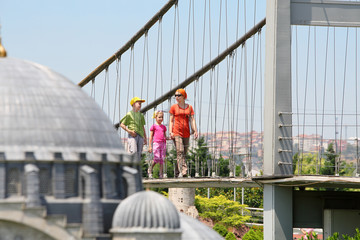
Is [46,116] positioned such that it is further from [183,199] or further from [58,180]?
[183,199]

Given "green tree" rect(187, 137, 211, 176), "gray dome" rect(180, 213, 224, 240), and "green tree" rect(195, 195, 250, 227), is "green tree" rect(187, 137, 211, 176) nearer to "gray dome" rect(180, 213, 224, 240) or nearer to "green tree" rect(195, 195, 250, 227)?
"green tree" rect(195, 195, 250, 227)

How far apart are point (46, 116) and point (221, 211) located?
66.3 m

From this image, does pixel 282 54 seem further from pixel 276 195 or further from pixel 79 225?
pixel 79 225

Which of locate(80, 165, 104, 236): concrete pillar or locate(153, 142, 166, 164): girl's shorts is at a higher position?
locate(153, 142, 166, 164): girl's shorts

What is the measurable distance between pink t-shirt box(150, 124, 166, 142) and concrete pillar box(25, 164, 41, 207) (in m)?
13.5

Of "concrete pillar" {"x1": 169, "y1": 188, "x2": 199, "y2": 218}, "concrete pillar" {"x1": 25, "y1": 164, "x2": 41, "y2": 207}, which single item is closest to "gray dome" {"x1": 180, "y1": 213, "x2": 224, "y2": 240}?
"concrete pillar" {"x1": 25, "y1": 164, "x2": 41, "y2": 207}

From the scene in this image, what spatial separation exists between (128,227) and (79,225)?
1279 mm

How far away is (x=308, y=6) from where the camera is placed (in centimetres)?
3516

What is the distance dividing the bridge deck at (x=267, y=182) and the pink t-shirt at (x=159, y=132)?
5.24 ft

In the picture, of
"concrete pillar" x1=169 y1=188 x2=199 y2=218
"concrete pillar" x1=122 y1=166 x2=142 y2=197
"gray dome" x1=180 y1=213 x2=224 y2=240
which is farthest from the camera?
"concrete pillar" x1=169 y1=188 x2=199 y2=218

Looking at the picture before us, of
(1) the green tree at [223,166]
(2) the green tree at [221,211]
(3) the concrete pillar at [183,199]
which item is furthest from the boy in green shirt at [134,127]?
(2) the green tree at [221,211]

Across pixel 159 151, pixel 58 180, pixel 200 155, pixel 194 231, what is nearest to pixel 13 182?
pixel 58 180

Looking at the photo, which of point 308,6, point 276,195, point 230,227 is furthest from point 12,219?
point 230,227

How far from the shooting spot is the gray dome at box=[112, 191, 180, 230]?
24.5 m
